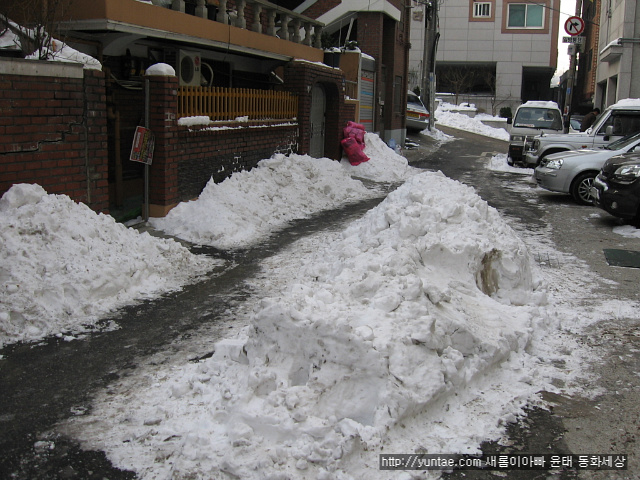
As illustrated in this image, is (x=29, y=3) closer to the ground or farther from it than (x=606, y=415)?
farther from it

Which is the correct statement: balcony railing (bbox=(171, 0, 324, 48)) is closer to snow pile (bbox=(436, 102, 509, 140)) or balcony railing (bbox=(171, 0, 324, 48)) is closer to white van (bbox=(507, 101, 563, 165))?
white van (bbox=(507, 101, 563, 165))

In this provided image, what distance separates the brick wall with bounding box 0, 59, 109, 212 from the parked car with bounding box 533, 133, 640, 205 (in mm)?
9727

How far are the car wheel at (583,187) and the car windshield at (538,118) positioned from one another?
24.5 feet

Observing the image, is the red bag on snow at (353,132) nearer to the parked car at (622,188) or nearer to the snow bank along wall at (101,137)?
the snow bank along wall at (101,137)

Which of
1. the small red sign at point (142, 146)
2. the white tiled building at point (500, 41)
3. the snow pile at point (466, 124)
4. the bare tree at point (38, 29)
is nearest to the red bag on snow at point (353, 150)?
the small red sign at point (142, 146)

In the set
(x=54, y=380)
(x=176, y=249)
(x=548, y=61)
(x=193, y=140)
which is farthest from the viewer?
(x=548, y=61)

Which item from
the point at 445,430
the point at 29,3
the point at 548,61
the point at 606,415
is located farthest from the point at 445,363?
the point at 548,61

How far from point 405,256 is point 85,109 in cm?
454

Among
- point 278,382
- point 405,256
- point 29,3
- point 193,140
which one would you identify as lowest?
point 278,382

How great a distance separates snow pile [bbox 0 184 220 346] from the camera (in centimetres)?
559

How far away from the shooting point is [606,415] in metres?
4.32

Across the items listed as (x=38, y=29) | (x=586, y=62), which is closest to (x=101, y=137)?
(x=38, y=29)

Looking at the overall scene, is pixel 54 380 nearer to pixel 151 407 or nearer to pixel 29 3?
pixel 151 407

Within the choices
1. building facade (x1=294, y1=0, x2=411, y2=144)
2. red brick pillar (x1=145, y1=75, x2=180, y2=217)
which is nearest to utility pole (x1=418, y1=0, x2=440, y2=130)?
building facade (x1=294, y1=0, x2=411, y2=144)
